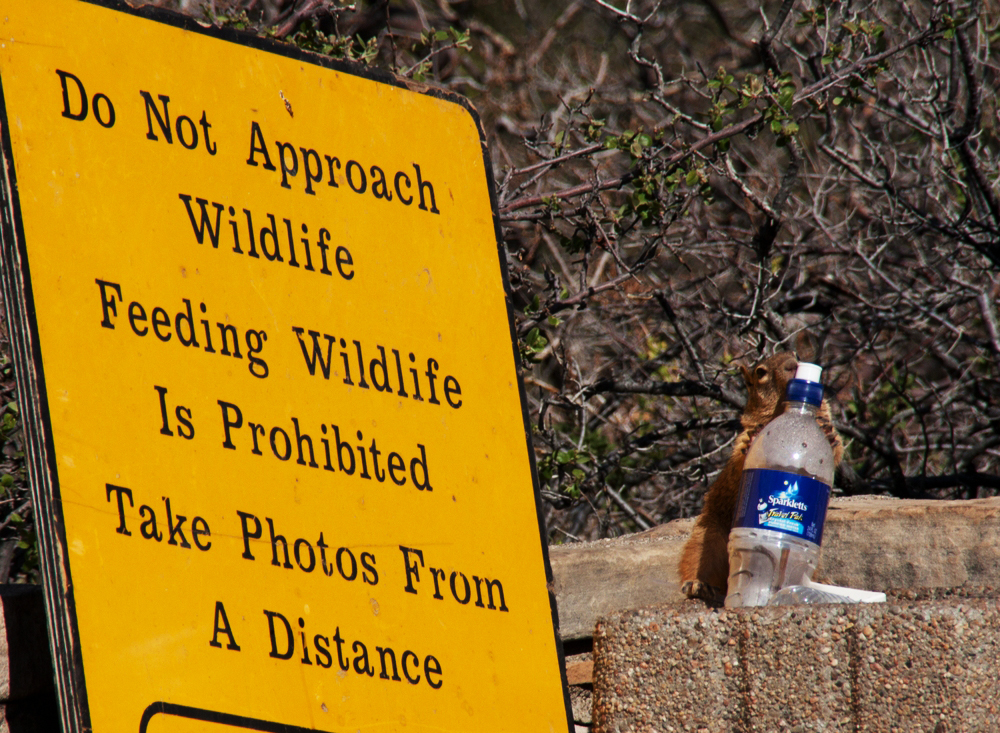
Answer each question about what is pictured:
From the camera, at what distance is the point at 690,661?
187 centimetres

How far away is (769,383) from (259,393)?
148 cm

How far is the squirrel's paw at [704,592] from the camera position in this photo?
95.8 inches

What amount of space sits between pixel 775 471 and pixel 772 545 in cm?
17

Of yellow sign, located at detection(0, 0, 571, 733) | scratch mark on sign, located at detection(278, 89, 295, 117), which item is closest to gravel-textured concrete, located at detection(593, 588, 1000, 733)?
yellow sign, located at detection(0, 0, 571, 733)

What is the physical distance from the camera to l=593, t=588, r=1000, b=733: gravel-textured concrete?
175 centimetres

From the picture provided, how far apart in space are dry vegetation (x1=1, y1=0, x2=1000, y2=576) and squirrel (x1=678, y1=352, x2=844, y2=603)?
70 cm

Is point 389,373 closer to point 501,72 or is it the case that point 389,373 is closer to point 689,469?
point 689,469

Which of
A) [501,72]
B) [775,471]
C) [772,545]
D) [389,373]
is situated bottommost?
[772,545]

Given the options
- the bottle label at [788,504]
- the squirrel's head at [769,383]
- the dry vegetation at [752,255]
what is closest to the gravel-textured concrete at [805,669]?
the bottle label at [788,504]

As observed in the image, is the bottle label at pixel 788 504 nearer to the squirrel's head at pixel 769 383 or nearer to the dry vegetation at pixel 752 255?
the squirrel's head at pixel 769 383

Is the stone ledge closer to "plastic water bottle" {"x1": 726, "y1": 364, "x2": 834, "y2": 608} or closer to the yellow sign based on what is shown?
"plastic water bottle" {"x1": 726, "y1": 364, "x2": 834, "y2": 608}

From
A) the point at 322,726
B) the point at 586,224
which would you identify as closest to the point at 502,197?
the point at 586,224

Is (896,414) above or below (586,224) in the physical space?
below

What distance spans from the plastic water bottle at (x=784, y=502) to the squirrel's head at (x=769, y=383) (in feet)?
0.60
